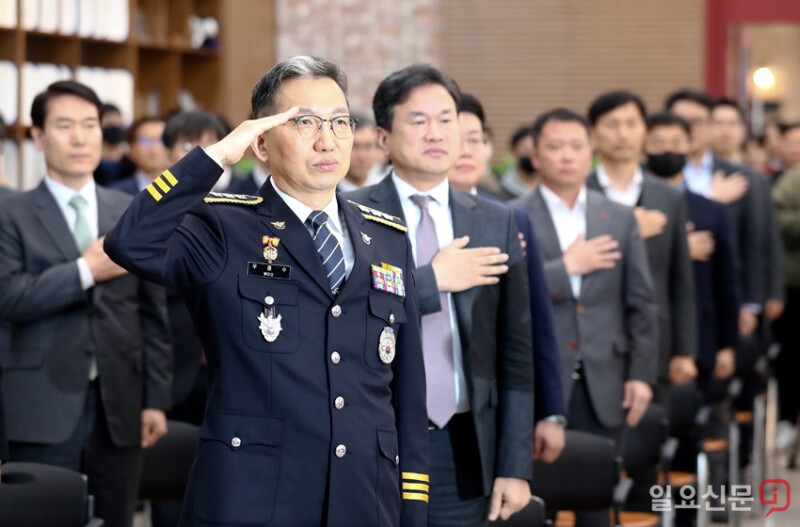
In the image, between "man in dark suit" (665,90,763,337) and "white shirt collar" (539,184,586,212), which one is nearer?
"white shirt collar" (539,184,586,212)

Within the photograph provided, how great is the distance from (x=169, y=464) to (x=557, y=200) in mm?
1607

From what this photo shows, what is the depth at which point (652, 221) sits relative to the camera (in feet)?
15.5

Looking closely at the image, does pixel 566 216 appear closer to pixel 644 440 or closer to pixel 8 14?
pixel 644 440

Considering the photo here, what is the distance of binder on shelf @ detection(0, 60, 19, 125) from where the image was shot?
6.15 metres

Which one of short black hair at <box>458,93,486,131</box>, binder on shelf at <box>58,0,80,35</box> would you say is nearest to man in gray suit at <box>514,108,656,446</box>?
short black hair at <box>458,93,486,131</box>

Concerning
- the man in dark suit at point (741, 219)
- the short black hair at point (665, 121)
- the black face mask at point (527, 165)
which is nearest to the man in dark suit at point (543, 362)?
the short black hair at point (665, 121)

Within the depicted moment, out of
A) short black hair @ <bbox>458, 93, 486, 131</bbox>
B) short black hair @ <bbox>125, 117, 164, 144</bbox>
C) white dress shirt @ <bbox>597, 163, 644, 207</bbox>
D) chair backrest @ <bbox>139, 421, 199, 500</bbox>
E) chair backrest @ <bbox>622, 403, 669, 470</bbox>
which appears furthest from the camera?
short black hair @ <bbox>125, 117, 164, 144</bbox>

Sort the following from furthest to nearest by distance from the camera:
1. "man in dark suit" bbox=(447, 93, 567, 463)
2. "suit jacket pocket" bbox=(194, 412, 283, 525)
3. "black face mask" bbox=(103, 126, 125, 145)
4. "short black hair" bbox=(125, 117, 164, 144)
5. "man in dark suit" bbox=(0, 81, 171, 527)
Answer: "black face mask" bbox=(103, 126, 125, 145) < "short black hair" bbox=(125, 117, 164, 144) < "man in dark suit" bbox=(0, 81, 171, 527) < "man in dark suit" bbox=(447, 93, 567, 463) < "suit jacket pocket" bbox=(194, 412, 283, 525)

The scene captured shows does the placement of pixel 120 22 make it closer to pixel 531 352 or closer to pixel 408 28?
pixel 408 28

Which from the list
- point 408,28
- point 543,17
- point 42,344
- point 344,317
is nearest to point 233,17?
point 408,28

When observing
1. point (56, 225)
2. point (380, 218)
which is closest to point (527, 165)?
point (56, 225)

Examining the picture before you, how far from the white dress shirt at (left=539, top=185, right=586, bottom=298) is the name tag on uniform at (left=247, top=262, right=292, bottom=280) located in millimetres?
2154

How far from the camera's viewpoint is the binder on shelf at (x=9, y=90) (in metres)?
6.15

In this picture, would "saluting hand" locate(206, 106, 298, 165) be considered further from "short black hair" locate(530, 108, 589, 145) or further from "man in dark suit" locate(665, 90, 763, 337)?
→ "man in dark suit" locate(665, 90, 763, 337)
